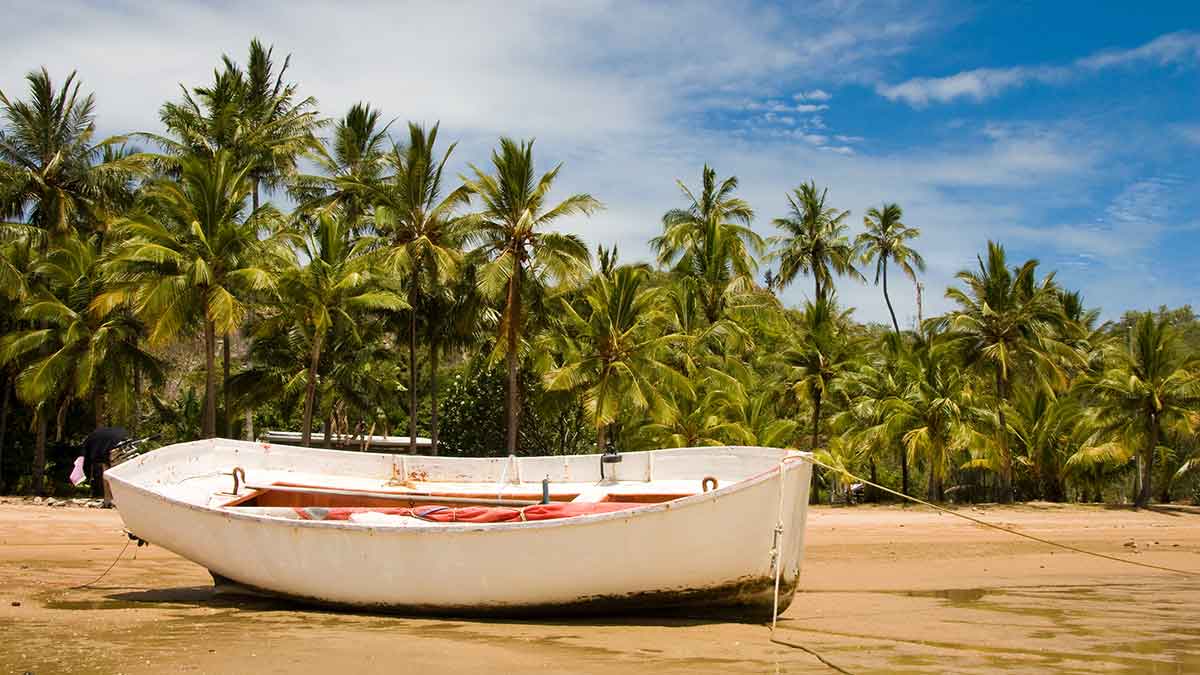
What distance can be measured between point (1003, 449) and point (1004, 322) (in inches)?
151

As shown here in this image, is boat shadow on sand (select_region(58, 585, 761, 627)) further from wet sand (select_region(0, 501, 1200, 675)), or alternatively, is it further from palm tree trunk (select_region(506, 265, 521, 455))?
palm tree trunk (select_region(506, 265, 521, 455))

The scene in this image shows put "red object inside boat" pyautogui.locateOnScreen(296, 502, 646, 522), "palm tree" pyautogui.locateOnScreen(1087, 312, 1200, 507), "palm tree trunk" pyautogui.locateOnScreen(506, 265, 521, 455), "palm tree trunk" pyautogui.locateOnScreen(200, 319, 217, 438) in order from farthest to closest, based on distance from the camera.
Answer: "palm tree" pyautogui.locateOnScreen(1087, 312, 1200, 507), "palm tree trunk" pyautogui.locateOnScreen(506, 265, 521, 455), "palm tree trunk" pyautogui.locateOnScreen(200, 319, 217, 438), "red object inside boat" pyautogui.locateOnScreen(296, 502, 646, 522)

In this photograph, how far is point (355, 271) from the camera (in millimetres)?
22516

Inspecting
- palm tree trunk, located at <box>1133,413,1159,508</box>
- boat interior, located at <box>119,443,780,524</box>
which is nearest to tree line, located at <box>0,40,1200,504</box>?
palm tree trunk, located at <box>1133,413,1159,508</box>

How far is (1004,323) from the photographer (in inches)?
1037

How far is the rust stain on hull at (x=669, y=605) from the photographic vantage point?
8070 mm

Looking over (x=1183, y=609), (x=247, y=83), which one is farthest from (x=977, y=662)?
(x=247, y=83)

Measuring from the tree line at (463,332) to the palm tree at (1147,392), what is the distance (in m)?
0.05

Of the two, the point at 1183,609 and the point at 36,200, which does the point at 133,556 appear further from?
the point at 36,200

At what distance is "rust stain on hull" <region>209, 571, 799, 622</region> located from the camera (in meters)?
8.07

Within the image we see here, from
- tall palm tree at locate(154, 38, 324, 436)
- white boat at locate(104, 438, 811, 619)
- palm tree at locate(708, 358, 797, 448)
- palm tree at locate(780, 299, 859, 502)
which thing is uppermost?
tall palm tree at locate(154, 38, 324, 436)

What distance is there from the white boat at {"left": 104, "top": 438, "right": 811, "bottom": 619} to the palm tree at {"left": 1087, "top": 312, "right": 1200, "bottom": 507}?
699 inches

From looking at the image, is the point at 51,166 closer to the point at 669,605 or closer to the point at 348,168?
the point at 348,168

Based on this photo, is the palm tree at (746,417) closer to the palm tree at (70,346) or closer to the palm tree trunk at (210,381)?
the palm tree trunk at (210,381)
